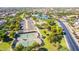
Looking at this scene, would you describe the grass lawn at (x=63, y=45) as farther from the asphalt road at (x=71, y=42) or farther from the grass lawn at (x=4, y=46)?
the grass lawn at (x=4, y=46)

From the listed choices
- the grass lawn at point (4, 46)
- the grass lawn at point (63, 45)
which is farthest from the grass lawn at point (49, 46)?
the grass lawn at point (4, 46)

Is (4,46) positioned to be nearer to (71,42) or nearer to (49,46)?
(49,46)

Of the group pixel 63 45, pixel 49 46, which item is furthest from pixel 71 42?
pixel 49 46

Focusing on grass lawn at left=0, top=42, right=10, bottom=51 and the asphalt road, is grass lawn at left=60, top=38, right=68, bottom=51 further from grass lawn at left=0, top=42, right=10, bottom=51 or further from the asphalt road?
grass lawn at left=0, top=42, right=10, bottom=51

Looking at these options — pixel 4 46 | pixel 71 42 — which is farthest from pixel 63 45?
pixel 4 46

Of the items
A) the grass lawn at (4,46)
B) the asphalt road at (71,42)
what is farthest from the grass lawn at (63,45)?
the grass lawn at (4,46)

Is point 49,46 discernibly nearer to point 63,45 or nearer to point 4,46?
point 63,45

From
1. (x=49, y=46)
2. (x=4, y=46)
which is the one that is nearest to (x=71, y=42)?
(x=49, y=46)

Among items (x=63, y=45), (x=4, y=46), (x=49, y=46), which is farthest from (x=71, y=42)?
(x=4, y=46)

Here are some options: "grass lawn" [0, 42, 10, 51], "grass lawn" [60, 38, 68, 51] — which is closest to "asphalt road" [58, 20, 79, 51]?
"grass lawn" [60, 38, 68, 51]

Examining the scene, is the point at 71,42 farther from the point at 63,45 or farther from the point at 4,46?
the point at 4,46

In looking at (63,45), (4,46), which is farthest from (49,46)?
(4,46)
